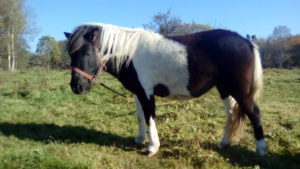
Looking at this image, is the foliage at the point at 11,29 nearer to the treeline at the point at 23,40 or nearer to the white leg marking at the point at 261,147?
the treeline at the point at 23,40

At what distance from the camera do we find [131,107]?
7566mm

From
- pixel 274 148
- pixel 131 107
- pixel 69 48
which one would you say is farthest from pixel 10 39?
pixel 274 148

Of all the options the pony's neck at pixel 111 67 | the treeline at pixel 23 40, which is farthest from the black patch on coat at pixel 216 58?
the treeline at pixel 23 40

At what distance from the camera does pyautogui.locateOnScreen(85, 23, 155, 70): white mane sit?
443 cm

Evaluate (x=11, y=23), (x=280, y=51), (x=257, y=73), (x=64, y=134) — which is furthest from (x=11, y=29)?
(x=280, y=51)

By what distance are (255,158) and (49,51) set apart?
5622 centimetres

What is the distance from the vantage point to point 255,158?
14.3 ft

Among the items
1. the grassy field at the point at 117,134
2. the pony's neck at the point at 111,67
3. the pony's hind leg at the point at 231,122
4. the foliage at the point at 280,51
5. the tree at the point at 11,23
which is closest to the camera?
the grassy field at the point at 117,134

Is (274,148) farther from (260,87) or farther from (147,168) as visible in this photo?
(147,168)

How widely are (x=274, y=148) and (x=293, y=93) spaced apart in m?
7.10

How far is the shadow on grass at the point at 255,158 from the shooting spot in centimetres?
420

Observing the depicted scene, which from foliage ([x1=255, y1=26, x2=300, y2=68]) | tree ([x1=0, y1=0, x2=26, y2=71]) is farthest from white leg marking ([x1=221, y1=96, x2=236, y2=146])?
foliage ([x1=255, y1=26, x2=300, y2=68])

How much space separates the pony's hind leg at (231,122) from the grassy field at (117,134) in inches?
6.6

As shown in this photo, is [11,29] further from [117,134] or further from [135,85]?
[135,85]
